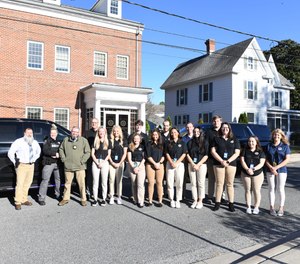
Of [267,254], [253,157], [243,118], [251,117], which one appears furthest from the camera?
[251,117]

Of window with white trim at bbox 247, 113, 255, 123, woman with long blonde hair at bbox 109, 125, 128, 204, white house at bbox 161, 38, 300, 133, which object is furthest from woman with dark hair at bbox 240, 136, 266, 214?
window with white trim at bbox 247, 113, 255, 123

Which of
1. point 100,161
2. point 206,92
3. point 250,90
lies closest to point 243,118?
point 250,90

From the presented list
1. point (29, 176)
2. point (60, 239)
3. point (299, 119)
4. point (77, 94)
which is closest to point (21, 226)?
point (60, 239)

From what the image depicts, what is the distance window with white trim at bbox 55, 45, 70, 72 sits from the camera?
1930 centimetres

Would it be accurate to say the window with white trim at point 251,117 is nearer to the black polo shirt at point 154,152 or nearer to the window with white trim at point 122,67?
the window with white trim at point 122,67

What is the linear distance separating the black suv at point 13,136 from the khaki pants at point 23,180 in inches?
19.5

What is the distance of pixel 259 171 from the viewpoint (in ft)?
22.6

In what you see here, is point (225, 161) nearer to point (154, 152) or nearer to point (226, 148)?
point (226, 148)

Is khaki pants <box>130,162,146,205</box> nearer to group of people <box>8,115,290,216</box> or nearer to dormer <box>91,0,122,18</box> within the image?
group of people <box>8,115,290,216</box>

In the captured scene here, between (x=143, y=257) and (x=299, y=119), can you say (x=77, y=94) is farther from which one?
(x=299, y=119)

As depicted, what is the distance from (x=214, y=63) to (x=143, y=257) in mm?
30357

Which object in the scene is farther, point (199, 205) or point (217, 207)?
point (199, 205)

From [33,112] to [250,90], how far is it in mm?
20495

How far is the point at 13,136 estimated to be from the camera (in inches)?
304
